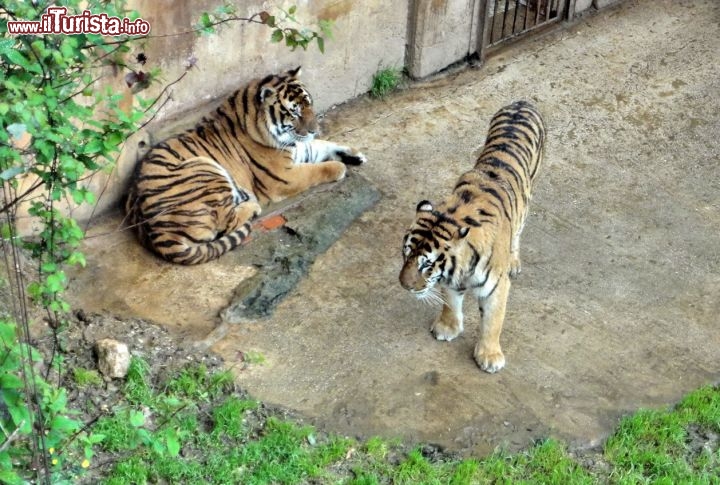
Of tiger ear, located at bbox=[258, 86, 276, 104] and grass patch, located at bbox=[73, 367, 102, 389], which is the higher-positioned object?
tiger ear, located at bbox=[258, 86, 276, 104]

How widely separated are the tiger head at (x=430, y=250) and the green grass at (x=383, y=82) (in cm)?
273

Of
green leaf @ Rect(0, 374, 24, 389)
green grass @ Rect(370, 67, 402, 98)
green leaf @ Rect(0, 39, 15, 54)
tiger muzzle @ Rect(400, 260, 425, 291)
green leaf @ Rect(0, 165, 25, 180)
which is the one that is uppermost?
green leaf @ Rect(0, 39, 15, 54)

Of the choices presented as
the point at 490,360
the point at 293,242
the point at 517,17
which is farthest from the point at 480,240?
the point at 517,17

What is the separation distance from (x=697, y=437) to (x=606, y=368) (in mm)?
590

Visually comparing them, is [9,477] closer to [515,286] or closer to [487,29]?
[515,286]

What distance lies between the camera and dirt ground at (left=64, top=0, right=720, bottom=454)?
502 centimetres

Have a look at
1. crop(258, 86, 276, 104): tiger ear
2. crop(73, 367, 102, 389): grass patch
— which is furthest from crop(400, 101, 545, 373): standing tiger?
crop(73, 367, 102, 389): grass patch

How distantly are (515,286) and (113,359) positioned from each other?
7.39 ft

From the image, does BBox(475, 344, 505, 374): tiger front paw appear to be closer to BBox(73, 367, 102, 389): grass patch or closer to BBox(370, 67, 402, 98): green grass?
BBox(73, 367, 102, 389): grass patch

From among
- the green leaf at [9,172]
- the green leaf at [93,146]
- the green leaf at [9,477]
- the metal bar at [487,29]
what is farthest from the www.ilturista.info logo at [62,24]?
the metal bar at [487,29]

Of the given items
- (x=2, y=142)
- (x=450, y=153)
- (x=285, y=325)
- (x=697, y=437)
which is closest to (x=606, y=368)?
(x=697, y=437)

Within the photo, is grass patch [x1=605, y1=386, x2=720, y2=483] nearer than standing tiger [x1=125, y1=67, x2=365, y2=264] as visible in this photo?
Yes

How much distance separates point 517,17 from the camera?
27.6 feet

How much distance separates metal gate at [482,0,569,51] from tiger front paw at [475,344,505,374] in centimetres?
339
